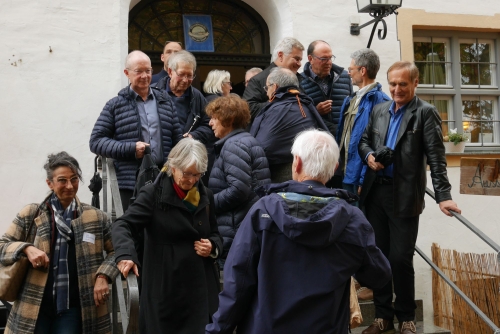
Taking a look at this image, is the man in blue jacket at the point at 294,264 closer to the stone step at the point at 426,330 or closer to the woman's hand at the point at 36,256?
the woman's hand at the point at 36,256

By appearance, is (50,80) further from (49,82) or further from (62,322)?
(62,322)

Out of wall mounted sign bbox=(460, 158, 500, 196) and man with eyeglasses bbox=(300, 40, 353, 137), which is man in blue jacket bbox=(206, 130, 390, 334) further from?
man with eyeglasses bbox=(300, 40, 353, 137)

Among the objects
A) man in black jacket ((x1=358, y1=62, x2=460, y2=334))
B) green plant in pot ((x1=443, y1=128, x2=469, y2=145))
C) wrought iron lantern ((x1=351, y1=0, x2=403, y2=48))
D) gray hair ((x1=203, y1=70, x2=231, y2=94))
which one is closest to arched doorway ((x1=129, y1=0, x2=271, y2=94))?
wrought iron lantern ((x1=351, y1=0, x2=403, y2=48))

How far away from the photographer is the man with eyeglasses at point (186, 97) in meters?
5.37

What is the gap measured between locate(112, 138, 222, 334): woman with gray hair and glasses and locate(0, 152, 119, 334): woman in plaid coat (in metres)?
0.30

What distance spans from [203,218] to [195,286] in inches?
15.4

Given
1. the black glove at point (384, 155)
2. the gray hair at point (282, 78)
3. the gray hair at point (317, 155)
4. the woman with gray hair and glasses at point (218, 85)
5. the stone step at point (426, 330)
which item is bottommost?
the stone step at point (426, 330)

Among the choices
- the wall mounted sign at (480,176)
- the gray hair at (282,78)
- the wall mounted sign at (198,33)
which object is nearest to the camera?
the wall mounted sign at (480,176)

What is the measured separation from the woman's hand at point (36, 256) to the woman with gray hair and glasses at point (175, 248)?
46cm

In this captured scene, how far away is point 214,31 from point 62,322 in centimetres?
467

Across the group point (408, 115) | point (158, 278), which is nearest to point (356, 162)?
point (408, 115)

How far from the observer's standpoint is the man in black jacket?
4.64 m

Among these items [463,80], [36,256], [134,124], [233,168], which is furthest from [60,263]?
[463,80]

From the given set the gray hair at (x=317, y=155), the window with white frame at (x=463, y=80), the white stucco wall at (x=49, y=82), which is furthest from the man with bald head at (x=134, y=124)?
the window with white frame at (x=463, y=80)
